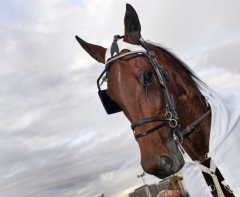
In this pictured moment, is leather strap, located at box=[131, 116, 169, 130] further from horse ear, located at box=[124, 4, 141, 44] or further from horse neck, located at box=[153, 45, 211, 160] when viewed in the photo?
horse ear, located at box=[124, 4, 141, 44]

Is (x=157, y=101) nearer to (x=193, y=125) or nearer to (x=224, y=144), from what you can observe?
(x=193, y=125)

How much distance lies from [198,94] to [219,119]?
435 millimetres

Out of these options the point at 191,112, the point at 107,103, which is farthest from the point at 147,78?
→ the point at 107,103

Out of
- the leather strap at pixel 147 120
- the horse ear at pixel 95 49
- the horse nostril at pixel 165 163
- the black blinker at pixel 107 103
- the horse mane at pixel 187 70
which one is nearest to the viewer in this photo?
the horse nostril at pixel 165 163

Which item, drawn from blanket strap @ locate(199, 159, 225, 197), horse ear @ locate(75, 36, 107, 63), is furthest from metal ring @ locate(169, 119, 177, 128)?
horse ear @ locate(75, 36, 107, 63)

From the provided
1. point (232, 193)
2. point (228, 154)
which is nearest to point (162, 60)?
A: point (228, 154)

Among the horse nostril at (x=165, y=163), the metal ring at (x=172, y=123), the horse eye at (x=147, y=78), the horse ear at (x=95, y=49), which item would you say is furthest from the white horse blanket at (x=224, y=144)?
the horse ear at (x=95, y=49)

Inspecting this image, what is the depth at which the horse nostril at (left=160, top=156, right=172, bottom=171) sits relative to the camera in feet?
8.52

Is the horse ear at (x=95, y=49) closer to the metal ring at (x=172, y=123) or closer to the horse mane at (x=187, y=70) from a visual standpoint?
the horse mane at (x=187, y=70)

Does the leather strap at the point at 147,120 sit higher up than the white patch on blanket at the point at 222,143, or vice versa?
the leather strap at the point at 147,120

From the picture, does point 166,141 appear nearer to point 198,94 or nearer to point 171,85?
point 171,85

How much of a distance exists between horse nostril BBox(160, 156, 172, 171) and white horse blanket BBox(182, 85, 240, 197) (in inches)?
25.3

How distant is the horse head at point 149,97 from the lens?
8.75 feet

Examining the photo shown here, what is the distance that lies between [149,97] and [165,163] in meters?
0.71
